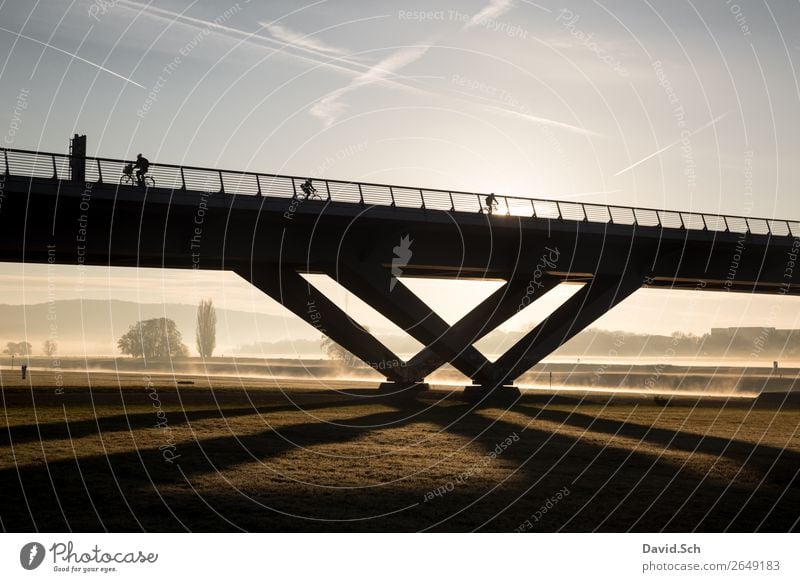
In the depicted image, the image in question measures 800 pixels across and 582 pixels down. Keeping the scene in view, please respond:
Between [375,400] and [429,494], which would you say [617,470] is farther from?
[375,400]

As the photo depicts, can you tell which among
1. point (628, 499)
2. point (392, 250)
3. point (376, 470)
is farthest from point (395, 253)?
point (628, 499)

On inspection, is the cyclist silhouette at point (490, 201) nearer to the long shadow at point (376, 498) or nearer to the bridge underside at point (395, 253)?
the bridge underside at point (395, 253)

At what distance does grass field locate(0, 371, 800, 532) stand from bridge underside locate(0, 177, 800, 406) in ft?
26.9

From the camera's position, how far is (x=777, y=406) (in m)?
53.8

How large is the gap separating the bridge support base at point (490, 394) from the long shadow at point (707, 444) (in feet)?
27.0

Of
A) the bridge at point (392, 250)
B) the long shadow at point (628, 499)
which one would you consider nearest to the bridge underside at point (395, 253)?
the bridge at point (392, 250)

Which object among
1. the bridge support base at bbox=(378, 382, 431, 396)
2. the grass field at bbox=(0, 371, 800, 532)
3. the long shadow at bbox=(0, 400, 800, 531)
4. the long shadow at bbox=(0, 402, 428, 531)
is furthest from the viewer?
the bridge support base at bbox=(378, 382, 431, 396)

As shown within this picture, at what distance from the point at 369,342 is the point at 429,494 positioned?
3100 cm

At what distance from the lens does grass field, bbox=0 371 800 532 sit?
1688 centimetres

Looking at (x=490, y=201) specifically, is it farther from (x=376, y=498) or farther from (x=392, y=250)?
(x=376, y=498)

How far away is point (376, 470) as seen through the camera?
75.2 ft

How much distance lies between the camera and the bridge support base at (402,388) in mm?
51562
